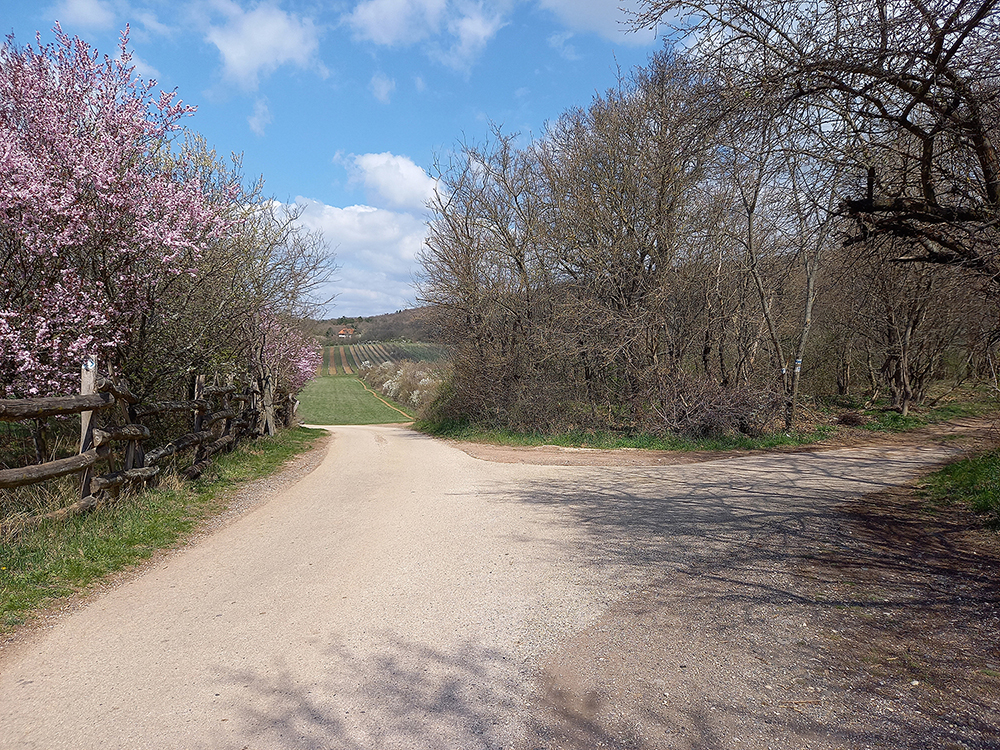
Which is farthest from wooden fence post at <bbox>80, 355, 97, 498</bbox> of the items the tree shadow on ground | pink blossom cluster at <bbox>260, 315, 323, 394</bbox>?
pink blossom cluster at <bbox>260, 315, 323, 394</bbox>

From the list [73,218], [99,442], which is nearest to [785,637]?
[99,442]

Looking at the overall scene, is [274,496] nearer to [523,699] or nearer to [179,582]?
[179,582]

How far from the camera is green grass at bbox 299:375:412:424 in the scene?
38.0 metres

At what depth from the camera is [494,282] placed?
21.1m

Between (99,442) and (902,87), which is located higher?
(902,87)

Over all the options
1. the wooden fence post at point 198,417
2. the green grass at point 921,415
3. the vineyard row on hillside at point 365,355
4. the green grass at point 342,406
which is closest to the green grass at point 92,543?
the wooden fence post at point 198,417

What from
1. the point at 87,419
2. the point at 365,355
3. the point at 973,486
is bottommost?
the point at 973,486

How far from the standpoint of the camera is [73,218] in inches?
294

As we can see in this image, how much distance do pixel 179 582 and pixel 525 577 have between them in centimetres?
324

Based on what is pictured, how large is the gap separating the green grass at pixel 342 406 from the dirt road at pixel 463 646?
30.9 meters

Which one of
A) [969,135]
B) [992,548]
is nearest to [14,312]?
[969,135]

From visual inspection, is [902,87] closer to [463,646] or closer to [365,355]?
[463,646]

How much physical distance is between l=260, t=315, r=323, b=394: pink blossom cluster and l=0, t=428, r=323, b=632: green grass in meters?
8.71

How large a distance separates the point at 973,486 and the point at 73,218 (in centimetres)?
1208
